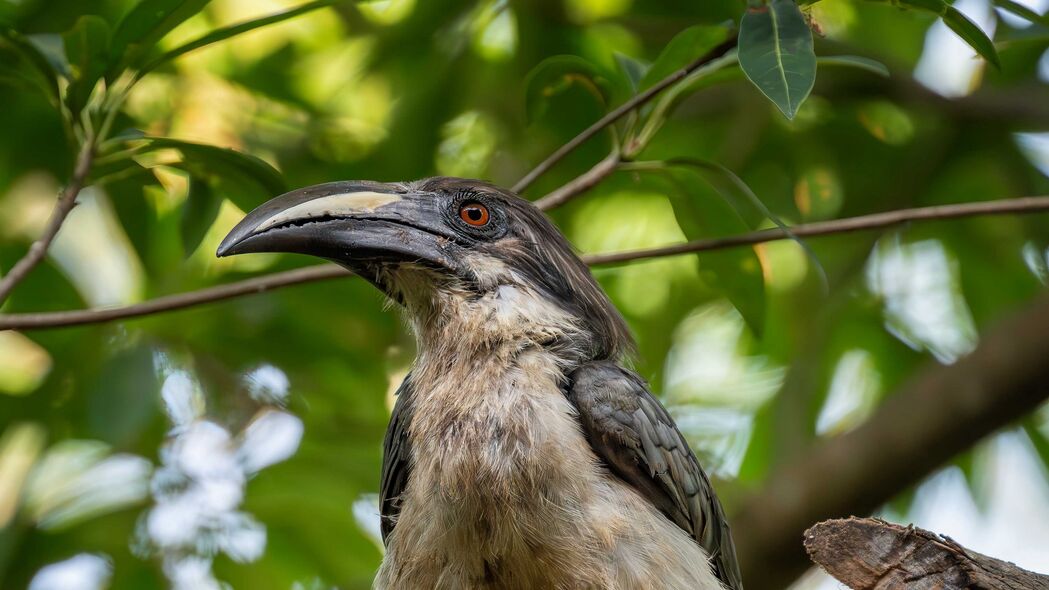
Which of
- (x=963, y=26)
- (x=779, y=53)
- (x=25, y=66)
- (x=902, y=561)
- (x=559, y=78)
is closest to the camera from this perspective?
(x=902, y=561)

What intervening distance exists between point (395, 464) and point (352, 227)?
82 cm

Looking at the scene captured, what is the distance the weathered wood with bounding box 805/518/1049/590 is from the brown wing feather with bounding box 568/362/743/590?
64 cm

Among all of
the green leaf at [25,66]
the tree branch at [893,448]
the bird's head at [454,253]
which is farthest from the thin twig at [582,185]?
the tree branch at [893,448]

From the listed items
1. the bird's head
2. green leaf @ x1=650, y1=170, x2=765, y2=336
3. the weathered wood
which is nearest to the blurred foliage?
green leaf @ x1=650, y1=170, x2=765, y2=336

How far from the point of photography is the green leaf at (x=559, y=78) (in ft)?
14.8

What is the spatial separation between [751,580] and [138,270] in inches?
139

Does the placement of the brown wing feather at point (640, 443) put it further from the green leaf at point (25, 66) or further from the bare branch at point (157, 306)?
the green leaf at point (25, 66)

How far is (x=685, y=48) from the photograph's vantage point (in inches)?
167

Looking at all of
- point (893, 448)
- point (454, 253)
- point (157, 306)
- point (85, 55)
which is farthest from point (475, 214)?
point (893, 448)

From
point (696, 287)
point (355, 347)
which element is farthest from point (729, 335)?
point (355, 347)

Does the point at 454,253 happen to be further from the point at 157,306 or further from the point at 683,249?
the point at 157,306

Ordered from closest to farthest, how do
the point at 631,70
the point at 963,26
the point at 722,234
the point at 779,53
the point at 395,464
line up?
the point at 779,53, the point at 963,26, the point at 395,464, the point at 722,234, the point at 631,70

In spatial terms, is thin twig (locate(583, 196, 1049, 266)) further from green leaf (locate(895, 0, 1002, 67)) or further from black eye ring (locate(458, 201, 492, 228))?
green leaf (locate(895, 0, 1002, 67))

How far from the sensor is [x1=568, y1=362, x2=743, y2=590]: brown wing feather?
3617 millimetres
